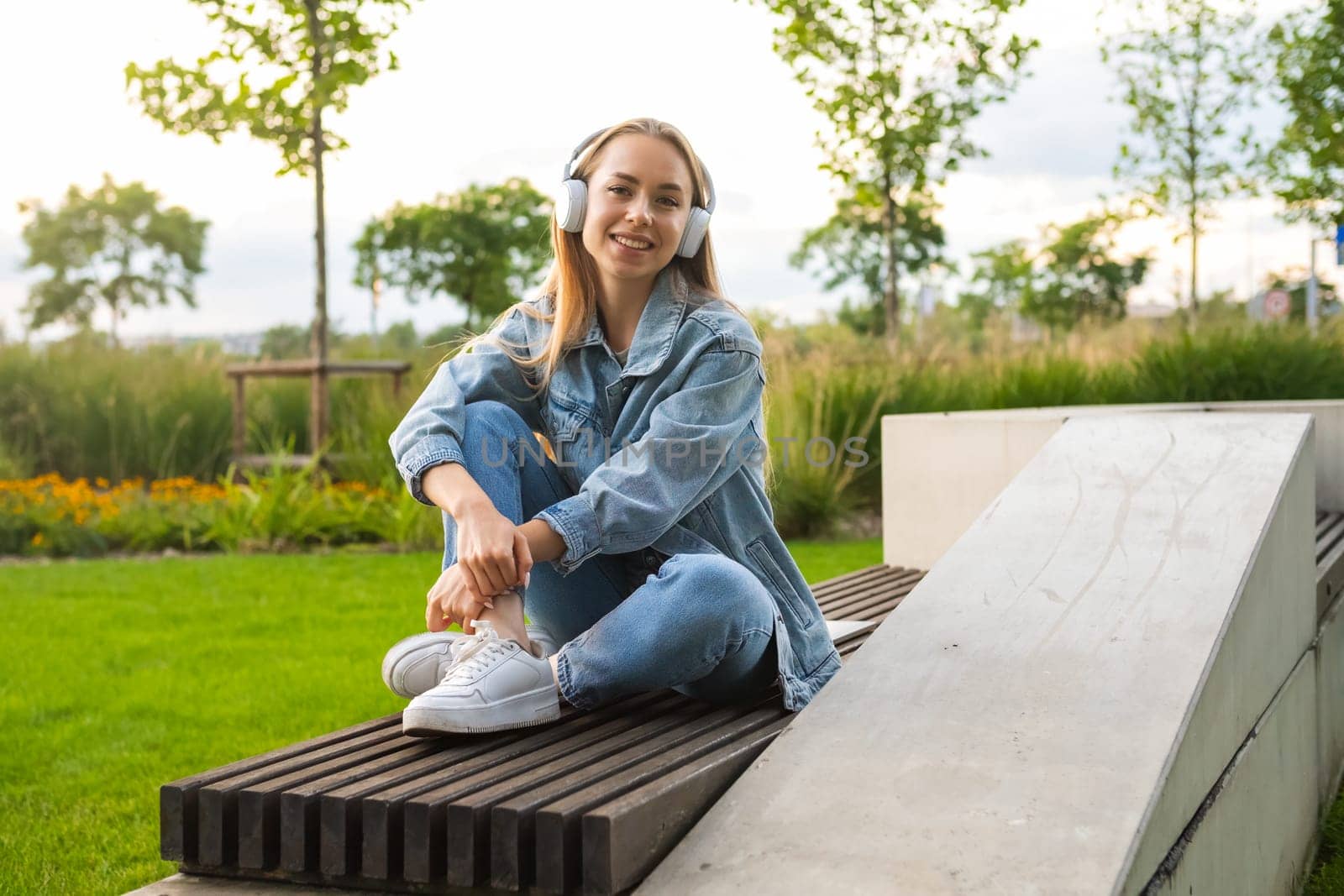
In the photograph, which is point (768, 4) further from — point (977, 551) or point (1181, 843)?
point (1181, 843)

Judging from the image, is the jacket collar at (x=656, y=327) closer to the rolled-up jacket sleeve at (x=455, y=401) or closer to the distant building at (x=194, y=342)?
the rolled-up jacket sleeve at (x=455, y=401)

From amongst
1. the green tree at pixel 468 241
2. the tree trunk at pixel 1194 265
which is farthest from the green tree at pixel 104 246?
the tree trunk at pixel 1194 265

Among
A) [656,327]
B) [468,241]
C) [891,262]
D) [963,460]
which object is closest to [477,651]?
[656,327]

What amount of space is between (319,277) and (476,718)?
6.92 metres

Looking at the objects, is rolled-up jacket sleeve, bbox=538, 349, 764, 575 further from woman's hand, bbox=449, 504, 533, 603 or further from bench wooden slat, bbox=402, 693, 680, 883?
bench wooden slat, bbox=402, 693, 680, 883

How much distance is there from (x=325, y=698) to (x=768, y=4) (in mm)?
7184

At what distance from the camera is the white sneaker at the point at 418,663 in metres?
2.01

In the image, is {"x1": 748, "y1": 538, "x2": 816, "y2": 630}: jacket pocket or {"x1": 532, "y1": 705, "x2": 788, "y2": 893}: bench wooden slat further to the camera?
{"x1": 748, "y1": 538, "x2": 816, "y2": 630}: jacket pocket

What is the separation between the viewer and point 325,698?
140 inches

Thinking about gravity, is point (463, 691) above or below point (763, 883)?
above

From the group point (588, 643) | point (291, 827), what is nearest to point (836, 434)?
point (588, 643)

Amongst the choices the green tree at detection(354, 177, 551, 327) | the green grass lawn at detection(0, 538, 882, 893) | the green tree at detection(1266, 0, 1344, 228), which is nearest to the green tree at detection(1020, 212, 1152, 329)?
the green tree at detection(354, 177, 551, 327)

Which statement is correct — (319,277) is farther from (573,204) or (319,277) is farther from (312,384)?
(573,204)

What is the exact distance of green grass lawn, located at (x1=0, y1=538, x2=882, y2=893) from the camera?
2.55 m
